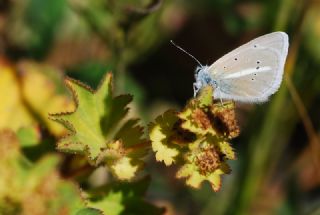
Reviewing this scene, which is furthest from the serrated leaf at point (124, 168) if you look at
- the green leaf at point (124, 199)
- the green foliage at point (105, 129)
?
the green leaf at point (124, 199)

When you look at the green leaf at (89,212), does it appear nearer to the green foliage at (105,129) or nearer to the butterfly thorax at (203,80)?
the green foliage at (105,129)

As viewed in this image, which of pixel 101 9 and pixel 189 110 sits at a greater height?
pixel 101 9

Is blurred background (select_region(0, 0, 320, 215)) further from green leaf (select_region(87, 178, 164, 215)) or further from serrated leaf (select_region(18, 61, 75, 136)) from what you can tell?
green leaf (select_region(87, 178, 164, 215))

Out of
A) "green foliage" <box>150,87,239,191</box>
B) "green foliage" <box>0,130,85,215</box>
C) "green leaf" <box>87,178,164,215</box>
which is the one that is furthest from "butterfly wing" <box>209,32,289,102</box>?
"green foliage" <box>0,130,85,215</box>

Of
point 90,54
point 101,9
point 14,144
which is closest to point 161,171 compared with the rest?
point 90,54

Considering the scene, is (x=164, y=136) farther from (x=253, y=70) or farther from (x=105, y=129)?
(x=253, y=70)

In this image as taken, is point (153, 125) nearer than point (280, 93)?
Yes

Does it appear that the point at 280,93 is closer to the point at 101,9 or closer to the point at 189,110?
the point at 101,9

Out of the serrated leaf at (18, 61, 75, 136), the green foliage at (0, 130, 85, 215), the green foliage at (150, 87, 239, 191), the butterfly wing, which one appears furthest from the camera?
the serrated leaf at (18, 61, 75, 136)
